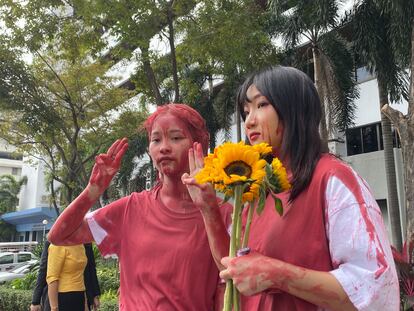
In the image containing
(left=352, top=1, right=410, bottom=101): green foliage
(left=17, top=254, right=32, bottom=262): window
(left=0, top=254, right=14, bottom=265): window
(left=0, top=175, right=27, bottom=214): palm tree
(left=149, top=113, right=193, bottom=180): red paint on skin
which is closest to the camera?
(left=149, top=113, right=193, bottom=180): red paint on skin

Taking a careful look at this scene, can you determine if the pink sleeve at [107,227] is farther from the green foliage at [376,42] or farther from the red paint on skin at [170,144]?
the green foliage at [376,42]

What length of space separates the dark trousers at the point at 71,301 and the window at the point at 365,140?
1260cm

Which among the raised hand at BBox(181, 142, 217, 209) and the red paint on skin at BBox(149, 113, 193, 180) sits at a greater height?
the red paint on skin at BBox(149, 113, 193, 180)

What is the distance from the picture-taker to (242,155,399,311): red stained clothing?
107cm

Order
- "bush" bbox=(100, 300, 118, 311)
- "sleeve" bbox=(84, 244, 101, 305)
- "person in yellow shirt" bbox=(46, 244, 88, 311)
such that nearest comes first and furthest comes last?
"person in yellow shirt" bbox=(46, 244, 88, 311), "sleeve" bbox=(84, 244, 101, 305), "bush" bbox=(100, 300, 118, 311)

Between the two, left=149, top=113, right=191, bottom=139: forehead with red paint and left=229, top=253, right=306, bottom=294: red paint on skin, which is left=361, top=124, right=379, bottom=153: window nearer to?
left=149, top=113, right=191, bottom=139: forehead with red paint

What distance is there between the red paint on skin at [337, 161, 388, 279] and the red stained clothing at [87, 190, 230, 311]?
0.78 m

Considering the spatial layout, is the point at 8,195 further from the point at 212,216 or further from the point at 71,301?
the point at 212,216

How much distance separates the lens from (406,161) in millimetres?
6543

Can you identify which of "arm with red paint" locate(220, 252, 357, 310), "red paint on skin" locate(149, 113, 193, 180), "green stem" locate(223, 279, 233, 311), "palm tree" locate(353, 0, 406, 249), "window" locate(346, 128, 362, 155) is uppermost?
"palm tree" locate(353, 0, 406, 249)

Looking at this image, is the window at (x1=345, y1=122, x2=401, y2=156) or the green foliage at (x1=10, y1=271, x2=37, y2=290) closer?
the green foliage at (x1=10, y1=271, x2=37, y2=290)

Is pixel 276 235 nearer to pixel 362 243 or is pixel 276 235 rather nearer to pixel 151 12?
pixel 362 243

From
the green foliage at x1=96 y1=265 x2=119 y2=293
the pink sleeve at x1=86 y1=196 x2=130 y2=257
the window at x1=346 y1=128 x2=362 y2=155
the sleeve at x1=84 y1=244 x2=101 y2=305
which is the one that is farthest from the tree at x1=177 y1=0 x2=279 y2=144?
the window at x1=346 y1=128 x2=362 y2=155

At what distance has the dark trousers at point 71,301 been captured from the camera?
4344mm
